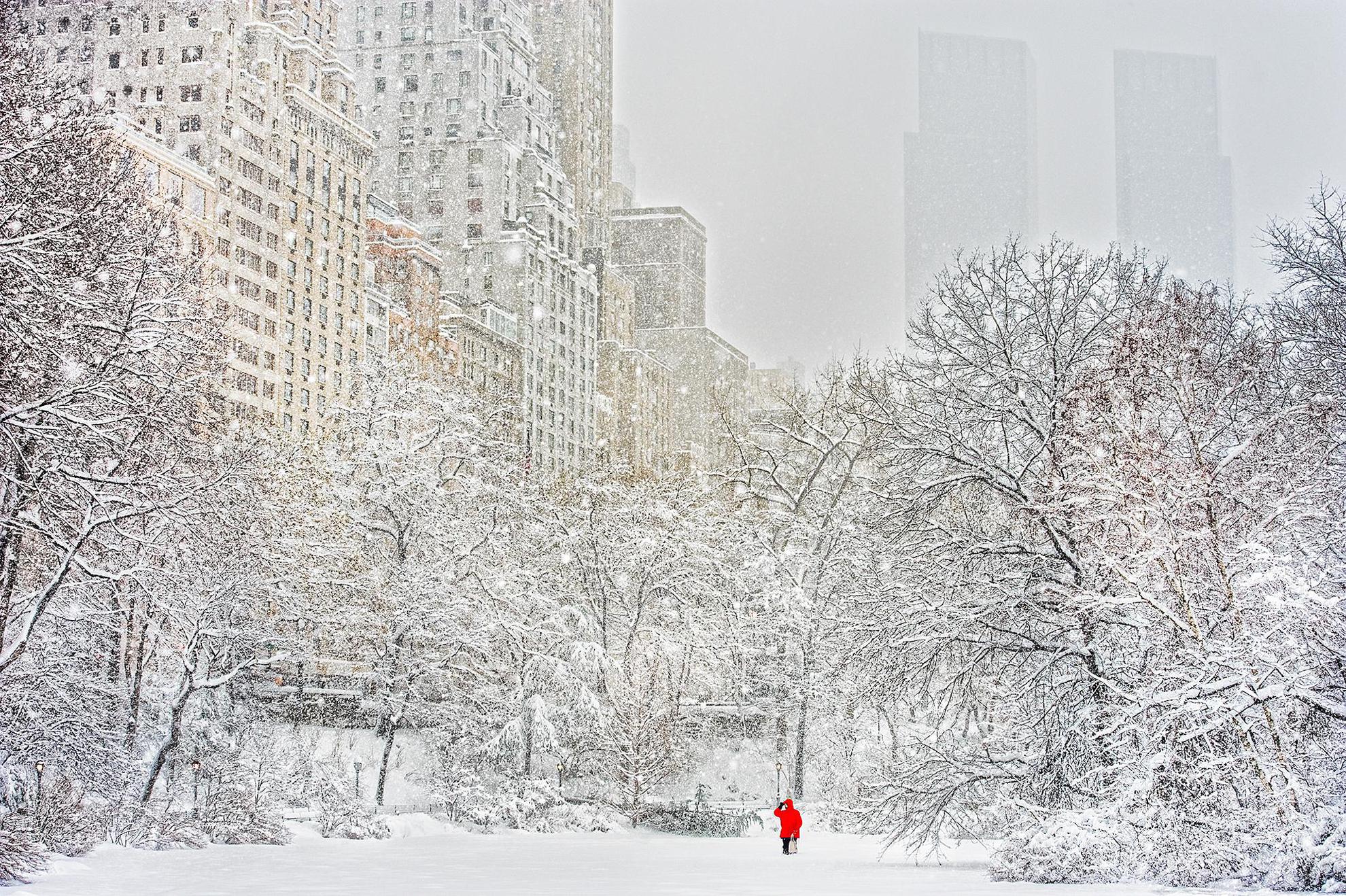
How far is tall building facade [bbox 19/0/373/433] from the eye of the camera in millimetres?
104812

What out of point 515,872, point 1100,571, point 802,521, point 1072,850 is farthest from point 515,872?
point 802,521

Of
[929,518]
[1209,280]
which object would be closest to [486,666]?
[929,518]

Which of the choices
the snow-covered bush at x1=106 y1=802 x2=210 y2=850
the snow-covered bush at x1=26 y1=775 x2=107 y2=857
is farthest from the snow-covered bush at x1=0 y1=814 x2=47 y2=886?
the snow-covered bush at x1=106 y1=802 x2=210 y2=850

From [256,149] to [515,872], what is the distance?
310 feet

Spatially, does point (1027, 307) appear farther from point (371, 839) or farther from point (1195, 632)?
point (371, 839)

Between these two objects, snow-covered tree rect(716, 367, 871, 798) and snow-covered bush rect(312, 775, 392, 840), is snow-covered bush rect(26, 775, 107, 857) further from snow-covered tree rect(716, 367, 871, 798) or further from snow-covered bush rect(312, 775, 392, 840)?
snow-covered tree rect(716, 367, 871, 798)

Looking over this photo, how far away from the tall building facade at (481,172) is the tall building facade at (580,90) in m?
18.9

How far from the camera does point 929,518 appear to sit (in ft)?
85.8

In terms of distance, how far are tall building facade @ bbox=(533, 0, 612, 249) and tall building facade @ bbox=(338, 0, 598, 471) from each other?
62.0 ft

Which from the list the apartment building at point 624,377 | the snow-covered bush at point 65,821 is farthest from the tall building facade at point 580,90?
the snow-covered bush at point 65,821

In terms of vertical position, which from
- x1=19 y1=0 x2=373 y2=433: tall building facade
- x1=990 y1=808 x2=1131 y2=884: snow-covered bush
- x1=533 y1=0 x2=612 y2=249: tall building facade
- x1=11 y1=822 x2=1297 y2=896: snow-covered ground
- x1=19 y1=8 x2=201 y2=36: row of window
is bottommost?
x1=11 y1=822 x2=1297 y2=896: snow-covered ground

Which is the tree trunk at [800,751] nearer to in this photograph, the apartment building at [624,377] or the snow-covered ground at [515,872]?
the snow-covered ground at [515,872]

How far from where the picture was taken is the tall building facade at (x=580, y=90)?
18488 cm

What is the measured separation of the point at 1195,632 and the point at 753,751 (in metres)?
26.5
